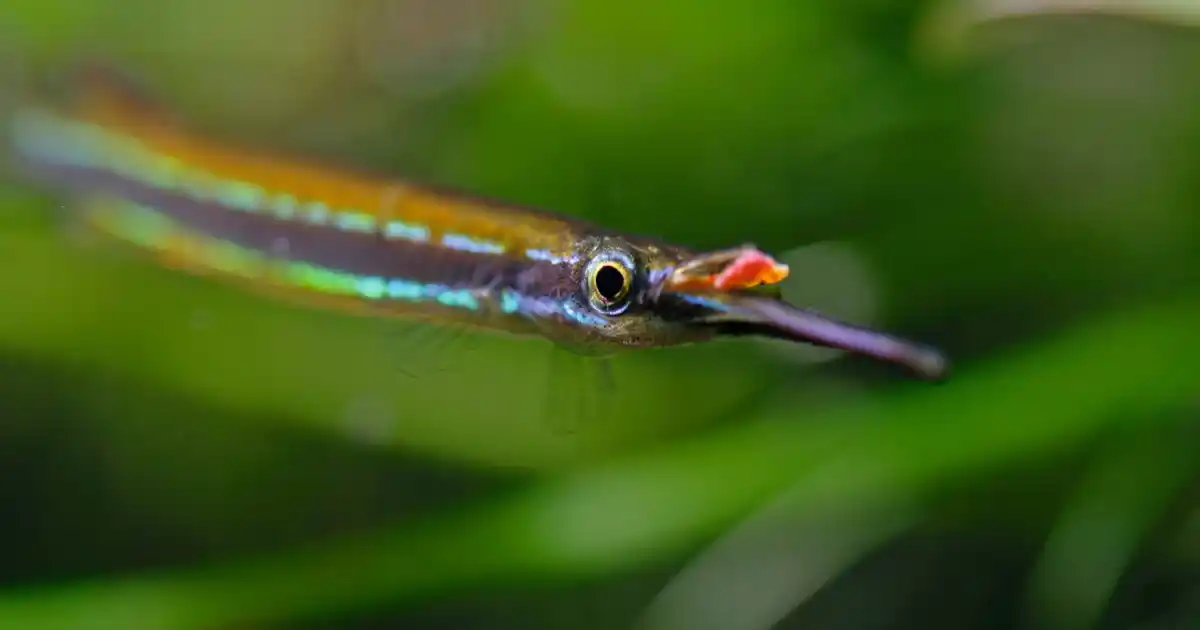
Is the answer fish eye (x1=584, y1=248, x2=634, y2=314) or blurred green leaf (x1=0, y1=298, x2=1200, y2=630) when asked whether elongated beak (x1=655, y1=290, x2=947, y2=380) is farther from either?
blurred green leaf (x1=0, y1=298, x2=1200, y2=630)

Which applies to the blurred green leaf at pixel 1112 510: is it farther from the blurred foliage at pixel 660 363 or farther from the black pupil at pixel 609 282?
the black pupil at pixel 609 282

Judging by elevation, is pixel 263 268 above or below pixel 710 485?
above

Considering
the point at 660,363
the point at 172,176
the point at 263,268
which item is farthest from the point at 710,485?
the point at 172,176

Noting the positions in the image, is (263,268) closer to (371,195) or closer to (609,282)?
(371,195)

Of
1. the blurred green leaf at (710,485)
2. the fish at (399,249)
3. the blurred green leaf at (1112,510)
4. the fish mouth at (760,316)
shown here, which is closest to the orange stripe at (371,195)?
the fish at (399,249)

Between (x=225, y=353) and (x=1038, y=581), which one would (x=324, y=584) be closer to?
(x=225, y=353)
